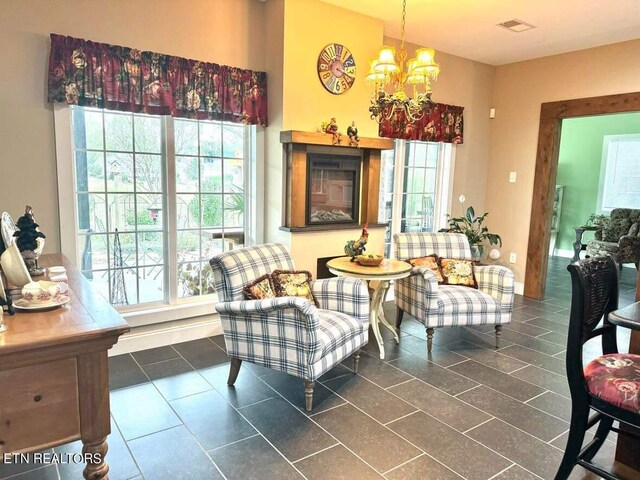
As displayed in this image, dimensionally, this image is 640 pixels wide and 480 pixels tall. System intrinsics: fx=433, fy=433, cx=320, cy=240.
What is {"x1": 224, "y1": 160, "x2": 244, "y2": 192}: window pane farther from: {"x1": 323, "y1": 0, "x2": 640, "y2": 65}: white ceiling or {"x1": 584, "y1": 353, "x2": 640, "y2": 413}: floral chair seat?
{"x1": 584, "y1": 353, "x2": 640, "y2": 413}: floral chair seat

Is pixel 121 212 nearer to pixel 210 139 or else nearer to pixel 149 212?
pixel 149 212

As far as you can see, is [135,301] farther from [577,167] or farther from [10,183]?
[577,167]

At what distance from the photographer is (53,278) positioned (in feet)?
6.48

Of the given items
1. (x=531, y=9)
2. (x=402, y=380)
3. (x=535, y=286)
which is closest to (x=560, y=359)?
(x=402, y=380)

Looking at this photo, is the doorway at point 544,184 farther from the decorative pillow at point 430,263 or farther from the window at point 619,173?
the window at point 619,173

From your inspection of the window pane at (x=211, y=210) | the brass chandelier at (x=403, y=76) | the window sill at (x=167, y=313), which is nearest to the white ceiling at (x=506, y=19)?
the brass chandelier at (x=403, y=76)

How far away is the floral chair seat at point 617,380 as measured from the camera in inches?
65.1

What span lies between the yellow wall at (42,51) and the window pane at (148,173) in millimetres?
597

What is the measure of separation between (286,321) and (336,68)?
2.46 metres

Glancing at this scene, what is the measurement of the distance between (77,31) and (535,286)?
523cm

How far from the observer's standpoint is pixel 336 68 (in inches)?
153

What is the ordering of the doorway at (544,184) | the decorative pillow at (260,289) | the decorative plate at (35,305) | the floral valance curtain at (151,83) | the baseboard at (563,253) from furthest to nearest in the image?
1. the baseboard at (563,253)
2. the doorway at (544,184)
3. the floral valance curtain at (151,83)
4. the decorative pillow at (260,289)
5. the decorative plate at (35,305)

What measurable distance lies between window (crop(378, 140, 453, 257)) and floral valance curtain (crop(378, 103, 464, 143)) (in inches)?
7.4

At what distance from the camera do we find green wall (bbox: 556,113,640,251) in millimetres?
7344
